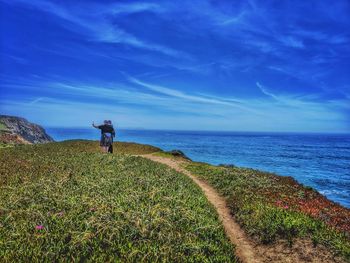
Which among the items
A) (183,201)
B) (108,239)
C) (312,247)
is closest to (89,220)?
(108,239)

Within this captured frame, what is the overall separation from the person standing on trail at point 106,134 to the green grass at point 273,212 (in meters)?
15.4

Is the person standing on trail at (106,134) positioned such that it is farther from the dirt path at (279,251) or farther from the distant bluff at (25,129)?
the distant bluff at (25,129)

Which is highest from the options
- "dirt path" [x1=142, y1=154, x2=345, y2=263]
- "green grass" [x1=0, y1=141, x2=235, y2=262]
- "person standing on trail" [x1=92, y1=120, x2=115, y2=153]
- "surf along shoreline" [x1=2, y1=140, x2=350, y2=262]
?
"person standing on trail" [x1=92, y1=120, x2=115, y2=153]

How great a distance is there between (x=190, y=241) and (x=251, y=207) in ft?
24.0

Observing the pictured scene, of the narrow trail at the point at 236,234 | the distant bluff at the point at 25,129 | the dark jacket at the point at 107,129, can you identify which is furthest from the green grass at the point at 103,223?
the distant bluff at the point at 25,129

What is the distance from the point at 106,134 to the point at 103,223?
1082 inches

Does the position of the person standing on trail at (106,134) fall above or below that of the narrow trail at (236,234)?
above

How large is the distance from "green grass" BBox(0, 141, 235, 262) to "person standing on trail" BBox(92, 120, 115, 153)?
19.6 meters

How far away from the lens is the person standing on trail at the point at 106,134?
36156 millimetres

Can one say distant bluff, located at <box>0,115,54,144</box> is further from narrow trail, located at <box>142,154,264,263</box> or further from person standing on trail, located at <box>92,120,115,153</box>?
narrow trail, located at <box>142,154,264,263</box>

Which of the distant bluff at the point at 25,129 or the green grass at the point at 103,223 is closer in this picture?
the green grass at the point at 103,223

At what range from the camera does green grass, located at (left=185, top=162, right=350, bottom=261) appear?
1270cm

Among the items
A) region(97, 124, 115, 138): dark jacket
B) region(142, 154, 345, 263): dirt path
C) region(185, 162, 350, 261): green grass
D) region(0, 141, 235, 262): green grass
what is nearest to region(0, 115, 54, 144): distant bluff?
region(97, 124, 115, 138): dark jacket

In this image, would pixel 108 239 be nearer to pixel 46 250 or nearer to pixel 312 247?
pixel 46 250
